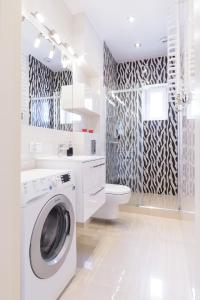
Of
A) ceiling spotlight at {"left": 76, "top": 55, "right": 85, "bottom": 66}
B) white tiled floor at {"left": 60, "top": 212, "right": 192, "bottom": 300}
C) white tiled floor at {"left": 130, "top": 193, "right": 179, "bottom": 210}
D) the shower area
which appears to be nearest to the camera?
white tiled floor at {"left": 60, "top": 212, "right": 192, "bottom": 300}

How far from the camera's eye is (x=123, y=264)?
5.80 feet

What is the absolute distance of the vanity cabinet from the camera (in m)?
1.64

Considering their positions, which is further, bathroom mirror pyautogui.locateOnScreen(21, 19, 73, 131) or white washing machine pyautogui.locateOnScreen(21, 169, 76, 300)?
bathroom mirror pyautogui.locateOnScreen(21, 19, 73, 131)

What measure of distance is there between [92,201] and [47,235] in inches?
21.0

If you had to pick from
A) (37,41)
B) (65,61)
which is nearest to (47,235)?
(37,41)

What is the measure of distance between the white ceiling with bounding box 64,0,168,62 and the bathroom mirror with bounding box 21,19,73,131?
794mm

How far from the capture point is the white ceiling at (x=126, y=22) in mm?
2492

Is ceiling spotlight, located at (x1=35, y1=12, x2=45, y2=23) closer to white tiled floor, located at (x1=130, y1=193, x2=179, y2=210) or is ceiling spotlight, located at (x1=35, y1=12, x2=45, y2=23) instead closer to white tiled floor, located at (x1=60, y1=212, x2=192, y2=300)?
white tiled floor, located at (x1=60, y1=212, x2=192, y2=300)

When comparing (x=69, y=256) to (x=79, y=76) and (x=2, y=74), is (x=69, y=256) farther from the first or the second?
(x=79, y=76)

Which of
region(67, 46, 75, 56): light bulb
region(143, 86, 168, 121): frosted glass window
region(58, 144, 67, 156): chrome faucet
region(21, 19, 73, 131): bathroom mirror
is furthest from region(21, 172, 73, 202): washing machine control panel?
region(143, 86, 168, 121): frosted glass window

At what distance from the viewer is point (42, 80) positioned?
204 centimetres

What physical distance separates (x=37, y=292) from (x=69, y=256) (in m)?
0.38

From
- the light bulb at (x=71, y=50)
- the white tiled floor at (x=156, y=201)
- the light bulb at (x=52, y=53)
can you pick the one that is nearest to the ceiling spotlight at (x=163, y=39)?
the light bulb at (x=71, y=50)

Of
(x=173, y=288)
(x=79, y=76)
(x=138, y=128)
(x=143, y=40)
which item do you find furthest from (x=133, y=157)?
(x=173, y=288)
